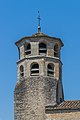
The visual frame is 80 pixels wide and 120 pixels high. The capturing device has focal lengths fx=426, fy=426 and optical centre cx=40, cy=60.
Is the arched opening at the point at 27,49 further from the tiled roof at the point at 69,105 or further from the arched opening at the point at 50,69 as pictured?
the tiled roof at the point at 69,105

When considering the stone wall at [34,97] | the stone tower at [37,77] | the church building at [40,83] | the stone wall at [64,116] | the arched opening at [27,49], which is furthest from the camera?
the arched opening at [27,49]

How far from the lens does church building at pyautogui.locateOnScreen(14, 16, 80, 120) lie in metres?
32.0

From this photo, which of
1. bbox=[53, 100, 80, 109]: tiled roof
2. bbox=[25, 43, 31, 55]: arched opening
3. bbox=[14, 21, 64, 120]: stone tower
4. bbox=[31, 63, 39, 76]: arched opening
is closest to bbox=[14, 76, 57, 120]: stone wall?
bbox=[14, 21, 64, 120]: stone tower

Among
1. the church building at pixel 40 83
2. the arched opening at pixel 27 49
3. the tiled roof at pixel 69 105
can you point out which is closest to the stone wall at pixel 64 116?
the church building at pixel 40 83

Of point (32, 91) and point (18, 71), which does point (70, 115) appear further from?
point (18, 71)

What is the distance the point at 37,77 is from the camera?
3347 cm

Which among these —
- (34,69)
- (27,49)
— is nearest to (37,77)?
(34,69)

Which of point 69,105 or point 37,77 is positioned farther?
point 37,77

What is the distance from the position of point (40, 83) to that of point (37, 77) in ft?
2.07

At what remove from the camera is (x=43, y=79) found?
33281 mm

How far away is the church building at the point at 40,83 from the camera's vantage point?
105 ft

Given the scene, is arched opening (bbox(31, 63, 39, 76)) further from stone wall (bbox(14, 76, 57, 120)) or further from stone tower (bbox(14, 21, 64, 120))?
stone wall (bbox(14, 76, 57, 120))

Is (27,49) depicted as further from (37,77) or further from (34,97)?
(34,97)

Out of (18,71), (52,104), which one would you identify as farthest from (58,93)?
(18,71)
